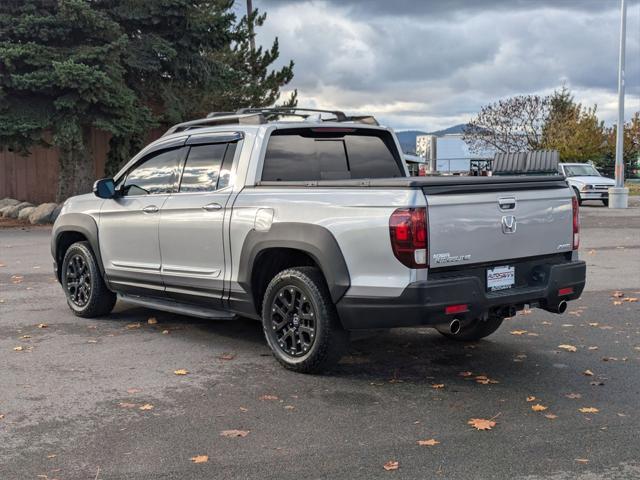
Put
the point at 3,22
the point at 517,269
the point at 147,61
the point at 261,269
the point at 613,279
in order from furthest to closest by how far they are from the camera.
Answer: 1. the point at 147,61
2. the point at 3,22
3. the point at 613,279
4. the point at 261,269
5. the point at 517,269

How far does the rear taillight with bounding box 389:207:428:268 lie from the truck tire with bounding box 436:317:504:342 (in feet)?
6.43

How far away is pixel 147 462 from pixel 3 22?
1902 cm

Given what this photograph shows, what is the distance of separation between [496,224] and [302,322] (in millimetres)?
1627

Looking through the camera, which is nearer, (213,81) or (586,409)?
(586,409)

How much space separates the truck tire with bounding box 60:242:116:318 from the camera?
837 centimetres

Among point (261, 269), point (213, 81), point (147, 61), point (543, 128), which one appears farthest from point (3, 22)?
point (543, 128)

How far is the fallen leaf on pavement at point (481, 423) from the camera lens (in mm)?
4902

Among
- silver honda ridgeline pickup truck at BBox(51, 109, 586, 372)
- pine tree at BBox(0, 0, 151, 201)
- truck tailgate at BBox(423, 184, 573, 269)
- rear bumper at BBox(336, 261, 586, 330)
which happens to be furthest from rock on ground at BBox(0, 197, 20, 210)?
truck tailgate at BBox(423, 184, 573, 269)

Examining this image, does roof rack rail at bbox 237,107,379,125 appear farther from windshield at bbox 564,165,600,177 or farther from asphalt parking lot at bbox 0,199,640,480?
windshield at bbox 564,165,600,177

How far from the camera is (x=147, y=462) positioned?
14.4 ft

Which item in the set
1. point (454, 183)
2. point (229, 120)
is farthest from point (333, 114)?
point (454, 183)

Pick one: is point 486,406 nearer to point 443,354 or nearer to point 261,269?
point 443,354

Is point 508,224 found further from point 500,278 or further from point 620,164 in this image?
point 620,164

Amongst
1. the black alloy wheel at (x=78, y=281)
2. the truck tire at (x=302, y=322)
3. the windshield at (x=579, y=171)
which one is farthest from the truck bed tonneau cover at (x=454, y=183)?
the windshield at (x=579, y=171)
